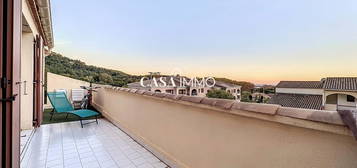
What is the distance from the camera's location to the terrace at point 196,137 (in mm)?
1060

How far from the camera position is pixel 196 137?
83.4 inches

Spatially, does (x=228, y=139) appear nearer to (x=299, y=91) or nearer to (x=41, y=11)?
(x=299, y=91)

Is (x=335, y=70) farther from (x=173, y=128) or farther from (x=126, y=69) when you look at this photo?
(x=126, y=69)

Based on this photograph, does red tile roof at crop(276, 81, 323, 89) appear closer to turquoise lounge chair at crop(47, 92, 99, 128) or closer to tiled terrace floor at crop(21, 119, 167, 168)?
tiled terrace floor at crop(21, 119, 167, 168)

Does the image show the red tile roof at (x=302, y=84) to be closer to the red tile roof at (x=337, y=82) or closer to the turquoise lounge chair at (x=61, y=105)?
the red tile roof at (x=337, y=82)

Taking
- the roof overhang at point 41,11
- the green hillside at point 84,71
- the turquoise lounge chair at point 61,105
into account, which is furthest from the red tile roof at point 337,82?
the green hillside at point 84,71

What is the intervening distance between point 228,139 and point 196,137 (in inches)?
20.3

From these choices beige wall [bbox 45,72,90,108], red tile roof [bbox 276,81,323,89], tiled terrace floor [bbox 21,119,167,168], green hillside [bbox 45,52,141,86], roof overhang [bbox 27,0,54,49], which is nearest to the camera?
tiled terrace floor [bbox 21,119,167,168]

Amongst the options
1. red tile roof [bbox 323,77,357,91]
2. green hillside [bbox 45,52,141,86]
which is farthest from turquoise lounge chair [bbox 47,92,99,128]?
red tile roof [bbox 323,77,357,91]

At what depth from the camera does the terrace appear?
3.48 feet

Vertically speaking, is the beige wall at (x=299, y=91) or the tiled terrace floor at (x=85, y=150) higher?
the beige wall at (x=299, y=91)

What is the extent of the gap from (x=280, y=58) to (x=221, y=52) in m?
3.41

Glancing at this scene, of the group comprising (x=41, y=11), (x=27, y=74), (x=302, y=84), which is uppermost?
(x=41, y=11)

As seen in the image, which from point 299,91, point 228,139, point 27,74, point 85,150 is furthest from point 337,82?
point 27,74
